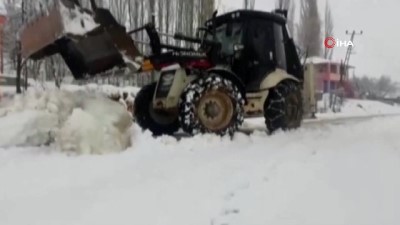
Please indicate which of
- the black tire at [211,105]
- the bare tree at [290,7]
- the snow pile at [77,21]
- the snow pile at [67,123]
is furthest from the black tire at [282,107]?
the snow pile at [77,21]

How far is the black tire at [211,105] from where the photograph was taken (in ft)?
12.9

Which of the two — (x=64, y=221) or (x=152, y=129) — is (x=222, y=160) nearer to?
(x=64, y=221)

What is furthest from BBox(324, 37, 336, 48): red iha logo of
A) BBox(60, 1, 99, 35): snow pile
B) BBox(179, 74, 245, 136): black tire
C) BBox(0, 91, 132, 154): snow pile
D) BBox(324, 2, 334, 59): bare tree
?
BBox(60, 1, 99, 35): snow pile

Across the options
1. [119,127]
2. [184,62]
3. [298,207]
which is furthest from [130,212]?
[184,62]

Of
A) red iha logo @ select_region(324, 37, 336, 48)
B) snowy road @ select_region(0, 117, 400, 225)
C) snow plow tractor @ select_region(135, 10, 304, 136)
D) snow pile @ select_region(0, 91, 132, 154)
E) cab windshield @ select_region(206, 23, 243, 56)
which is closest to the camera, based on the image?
snowy road @ select_region(0, 117, 400, 225)

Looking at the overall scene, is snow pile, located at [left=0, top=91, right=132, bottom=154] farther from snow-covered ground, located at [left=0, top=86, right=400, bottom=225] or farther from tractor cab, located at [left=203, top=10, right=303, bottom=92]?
tractor cab, located at [left=203, top=10, right=303, bottom=92]

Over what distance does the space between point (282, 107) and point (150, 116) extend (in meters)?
1.46

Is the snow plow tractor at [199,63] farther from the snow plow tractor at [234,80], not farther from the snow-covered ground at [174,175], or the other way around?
the snow-covered ground at [174,175]

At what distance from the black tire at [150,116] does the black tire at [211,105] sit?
72 centimetres

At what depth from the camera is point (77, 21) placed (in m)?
3.76

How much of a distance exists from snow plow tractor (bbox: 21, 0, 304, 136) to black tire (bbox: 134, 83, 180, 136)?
1 centimetres

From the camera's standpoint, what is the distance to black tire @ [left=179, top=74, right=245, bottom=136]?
395cm

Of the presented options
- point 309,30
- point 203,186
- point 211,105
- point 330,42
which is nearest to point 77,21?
point 211,105

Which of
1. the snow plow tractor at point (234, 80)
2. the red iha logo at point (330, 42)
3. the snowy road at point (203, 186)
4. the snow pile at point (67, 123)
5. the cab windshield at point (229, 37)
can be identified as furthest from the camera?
the red iha logo at point (330, 42)
